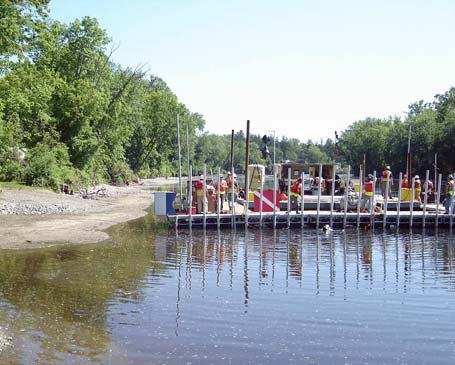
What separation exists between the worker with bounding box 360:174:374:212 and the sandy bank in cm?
1182

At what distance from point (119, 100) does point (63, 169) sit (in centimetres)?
1668

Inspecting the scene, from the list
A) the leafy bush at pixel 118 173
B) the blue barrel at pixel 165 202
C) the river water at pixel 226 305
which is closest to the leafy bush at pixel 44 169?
the blue barrel at pixel 165 202

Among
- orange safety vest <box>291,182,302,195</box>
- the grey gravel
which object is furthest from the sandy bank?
orange safety vest <box>291,182,302,195</box>

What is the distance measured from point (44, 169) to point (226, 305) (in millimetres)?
32358

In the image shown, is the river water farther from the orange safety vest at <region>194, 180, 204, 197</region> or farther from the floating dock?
the orange safety vest at <region>194, 180, 204, 197</region>

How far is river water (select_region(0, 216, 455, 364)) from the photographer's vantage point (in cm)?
923

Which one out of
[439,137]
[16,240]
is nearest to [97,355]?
[16,240]

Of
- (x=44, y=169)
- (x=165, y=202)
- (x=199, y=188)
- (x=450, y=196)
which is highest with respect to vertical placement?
(x=44, y=169)

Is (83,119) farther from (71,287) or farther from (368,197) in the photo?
(71,287)

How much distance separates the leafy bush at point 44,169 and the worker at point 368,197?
22336mm

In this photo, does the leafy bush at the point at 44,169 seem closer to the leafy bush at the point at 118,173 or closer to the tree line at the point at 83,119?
the tree line at the point at 83,119

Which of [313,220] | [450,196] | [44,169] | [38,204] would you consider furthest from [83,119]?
[450,196]

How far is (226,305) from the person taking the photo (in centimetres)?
1227

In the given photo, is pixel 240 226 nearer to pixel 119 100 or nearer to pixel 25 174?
pixel 25 174
